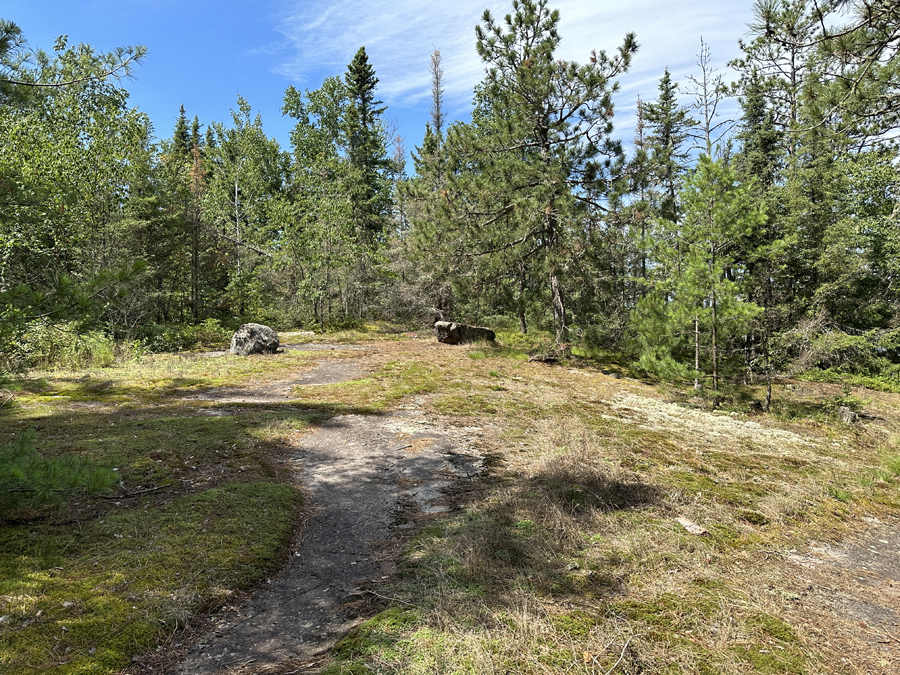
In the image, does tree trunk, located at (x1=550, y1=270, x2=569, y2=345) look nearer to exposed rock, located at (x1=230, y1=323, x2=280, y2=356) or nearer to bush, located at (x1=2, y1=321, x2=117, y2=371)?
exposed rock, located at (x1=230, y1=323, x2=280, y2=356)

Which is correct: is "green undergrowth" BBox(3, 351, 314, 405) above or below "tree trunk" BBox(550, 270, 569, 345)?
below

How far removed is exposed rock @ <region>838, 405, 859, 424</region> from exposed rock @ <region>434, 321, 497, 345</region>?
11.4m

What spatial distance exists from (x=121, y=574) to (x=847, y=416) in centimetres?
1475

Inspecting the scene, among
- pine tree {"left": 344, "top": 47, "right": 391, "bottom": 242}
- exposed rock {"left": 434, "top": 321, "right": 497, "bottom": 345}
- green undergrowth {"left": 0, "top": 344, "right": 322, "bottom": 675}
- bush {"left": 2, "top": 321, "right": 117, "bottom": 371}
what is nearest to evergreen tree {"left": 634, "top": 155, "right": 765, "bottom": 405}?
exposed rock {"left": 434, "top": 321, "right": 497, "bottom": 345}

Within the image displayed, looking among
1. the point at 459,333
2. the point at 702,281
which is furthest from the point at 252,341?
the point at 702,281

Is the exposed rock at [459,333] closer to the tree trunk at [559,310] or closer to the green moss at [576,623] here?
the tree trunk at [559,310]

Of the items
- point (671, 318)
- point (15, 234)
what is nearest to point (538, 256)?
point (671, 318)

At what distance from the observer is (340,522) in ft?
14.3

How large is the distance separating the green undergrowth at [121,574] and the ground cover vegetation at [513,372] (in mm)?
19

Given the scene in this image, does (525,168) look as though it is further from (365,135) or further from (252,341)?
(365,135)

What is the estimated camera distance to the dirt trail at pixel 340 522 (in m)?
2.61

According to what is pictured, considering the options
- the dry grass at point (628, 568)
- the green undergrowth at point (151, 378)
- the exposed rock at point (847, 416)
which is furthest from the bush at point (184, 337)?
the exposed rock at point (847, 416)

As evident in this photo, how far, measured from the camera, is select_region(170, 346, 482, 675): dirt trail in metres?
2.61

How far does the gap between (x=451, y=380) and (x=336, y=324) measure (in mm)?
15044
